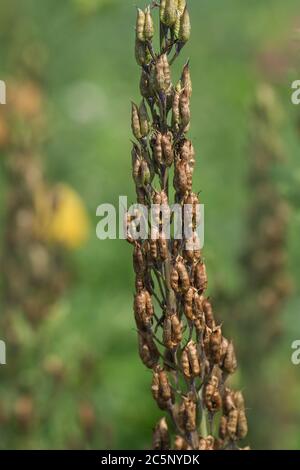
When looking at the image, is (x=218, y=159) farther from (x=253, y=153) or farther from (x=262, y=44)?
(x=253, y=153)

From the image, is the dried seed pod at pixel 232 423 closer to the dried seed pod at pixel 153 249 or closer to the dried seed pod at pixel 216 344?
the dried seed pod at pixel 216 344

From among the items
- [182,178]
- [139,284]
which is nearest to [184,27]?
[182,178]

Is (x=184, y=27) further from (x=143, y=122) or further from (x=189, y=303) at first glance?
(x=189, y=303)

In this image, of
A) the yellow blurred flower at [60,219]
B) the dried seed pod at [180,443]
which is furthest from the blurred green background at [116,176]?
the dried seed pod at [180,443]

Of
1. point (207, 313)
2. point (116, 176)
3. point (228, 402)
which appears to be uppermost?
point (116, 176)

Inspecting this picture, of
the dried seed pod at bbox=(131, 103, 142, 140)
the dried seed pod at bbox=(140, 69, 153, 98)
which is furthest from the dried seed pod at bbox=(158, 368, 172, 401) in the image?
the dried seed pod at bbox=(140, 69, 153, 98)
